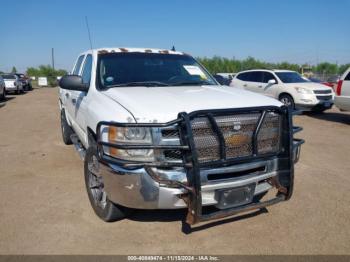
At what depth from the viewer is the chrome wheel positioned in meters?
3.76

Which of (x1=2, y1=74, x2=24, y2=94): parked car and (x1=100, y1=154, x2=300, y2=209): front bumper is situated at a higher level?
(x1=2, y1=74, x2=24, y2=94): parked car

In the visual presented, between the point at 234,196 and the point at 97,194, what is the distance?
1617mm

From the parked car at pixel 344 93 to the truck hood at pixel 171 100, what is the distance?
24.4 feet

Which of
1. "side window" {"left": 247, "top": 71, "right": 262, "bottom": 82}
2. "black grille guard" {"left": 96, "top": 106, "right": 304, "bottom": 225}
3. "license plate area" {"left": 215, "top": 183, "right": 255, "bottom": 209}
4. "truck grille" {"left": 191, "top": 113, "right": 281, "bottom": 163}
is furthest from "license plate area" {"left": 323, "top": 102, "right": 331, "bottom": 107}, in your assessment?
"license plate area" {"left": 215, "top": 183, "right": 255, "bottom": 209}

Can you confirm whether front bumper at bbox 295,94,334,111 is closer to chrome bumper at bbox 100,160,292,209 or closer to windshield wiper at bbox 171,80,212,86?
windshield wiper at bbox 171,80,212,86

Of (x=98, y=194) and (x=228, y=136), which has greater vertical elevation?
(x=228, y=136)

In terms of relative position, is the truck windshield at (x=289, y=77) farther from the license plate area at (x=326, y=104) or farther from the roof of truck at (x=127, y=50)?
the roof of truck at (x=127, y=50)

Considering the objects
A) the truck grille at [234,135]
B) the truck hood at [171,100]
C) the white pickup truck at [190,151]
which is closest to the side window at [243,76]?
the truck hood at [171,100]

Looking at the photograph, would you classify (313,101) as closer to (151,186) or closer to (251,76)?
(251,76)

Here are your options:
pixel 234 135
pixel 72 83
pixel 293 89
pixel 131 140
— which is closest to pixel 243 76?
pixel 293 89

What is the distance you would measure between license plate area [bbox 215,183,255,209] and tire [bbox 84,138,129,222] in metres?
1.10

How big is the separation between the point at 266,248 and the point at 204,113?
1.44m

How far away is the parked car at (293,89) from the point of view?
12.4 meters

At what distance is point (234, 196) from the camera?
10.4ft
